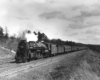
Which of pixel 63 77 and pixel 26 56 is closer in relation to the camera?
pixel 63 77

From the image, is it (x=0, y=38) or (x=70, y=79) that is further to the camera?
(x=0, y=38)

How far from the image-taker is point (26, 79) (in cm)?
974

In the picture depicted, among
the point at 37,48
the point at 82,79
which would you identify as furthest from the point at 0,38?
the point at 82,79

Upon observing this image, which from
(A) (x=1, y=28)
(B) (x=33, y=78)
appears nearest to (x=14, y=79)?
(B) (x=33, y=78)

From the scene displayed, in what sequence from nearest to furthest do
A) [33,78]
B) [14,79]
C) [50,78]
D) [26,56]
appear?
[14,79]
[33,78]
[50,78]
[26,56]

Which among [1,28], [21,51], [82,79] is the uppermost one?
[1,28]

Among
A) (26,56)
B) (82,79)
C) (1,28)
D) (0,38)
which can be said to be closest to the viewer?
(82,79)

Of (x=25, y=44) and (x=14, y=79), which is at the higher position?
(x=25, y=44)

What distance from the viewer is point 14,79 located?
9273mm

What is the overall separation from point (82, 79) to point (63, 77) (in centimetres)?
293

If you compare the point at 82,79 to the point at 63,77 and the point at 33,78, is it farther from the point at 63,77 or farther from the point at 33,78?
the point at 33,78

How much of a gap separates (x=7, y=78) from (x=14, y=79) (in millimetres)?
536

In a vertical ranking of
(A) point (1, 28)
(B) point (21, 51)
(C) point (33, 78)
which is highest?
(A) point (1, 28)

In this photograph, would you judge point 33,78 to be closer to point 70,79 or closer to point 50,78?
point 50,78
